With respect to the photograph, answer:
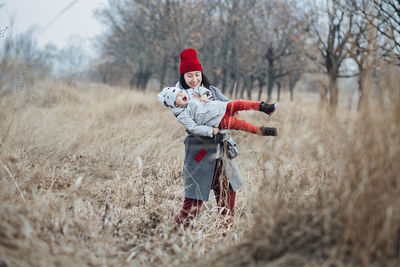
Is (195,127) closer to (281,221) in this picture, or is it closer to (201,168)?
(201,168)

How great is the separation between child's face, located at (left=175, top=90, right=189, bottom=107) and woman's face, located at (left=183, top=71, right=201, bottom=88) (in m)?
0.20

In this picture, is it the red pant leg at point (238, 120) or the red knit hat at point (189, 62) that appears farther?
the red knit hat at point (189, 62)

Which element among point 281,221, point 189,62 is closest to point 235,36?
point 189,62

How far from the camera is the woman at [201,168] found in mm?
2285

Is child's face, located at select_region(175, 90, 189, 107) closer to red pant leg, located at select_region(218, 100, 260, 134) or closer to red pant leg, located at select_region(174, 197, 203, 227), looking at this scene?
red pant leg, located at select_region(218, 100, 260, 134)

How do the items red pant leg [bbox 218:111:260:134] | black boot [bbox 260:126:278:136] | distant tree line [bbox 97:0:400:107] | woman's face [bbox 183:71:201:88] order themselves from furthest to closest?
distant tree line [bbox 97:0:400:107] < woman's face [bbox 183:71:201:88] < red pant leg [bbox 218:111:260:134] < black boot [bbox 260:126:278:136]

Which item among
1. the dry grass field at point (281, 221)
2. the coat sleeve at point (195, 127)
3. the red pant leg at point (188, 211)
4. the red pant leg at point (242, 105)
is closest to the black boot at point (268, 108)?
the red pant leg at point (242, 105)

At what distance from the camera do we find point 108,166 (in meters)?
4.21

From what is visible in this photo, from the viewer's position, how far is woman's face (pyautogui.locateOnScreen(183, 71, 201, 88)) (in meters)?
2.37

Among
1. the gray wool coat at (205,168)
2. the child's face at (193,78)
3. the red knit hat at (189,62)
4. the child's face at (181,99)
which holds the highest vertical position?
the red knit hat at (189,62)

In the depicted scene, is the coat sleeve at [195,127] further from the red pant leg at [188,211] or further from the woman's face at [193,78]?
the red pant leg at [188,211]

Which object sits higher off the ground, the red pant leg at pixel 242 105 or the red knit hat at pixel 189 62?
the red knit hat at pixel 189 62

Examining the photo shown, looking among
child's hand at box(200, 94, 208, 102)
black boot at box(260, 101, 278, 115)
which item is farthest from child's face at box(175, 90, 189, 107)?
black boot at box(260, 101, 278, 115)

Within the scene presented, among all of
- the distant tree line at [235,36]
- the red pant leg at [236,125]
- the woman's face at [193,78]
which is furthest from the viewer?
the distant tree line at [235,36]
